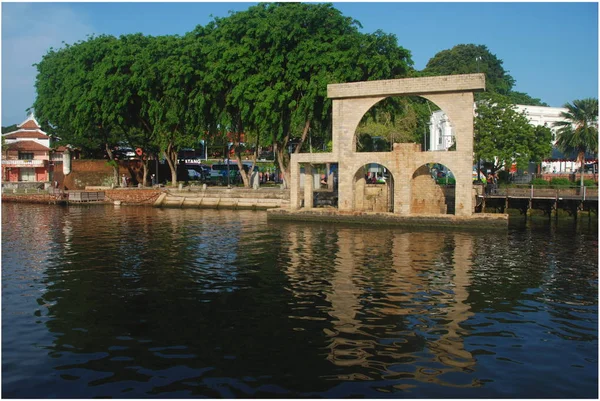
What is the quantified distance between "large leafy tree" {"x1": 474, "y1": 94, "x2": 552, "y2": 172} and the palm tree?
130 inches

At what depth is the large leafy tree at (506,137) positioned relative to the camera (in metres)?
49.1

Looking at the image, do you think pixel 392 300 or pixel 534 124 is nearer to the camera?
pixel 392 300

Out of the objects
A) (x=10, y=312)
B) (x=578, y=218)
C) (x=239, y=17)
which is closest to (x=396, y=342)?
(x=10, y=312)

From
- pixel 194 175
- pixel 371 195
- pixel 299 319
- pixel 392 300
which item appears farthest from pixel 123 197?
pixel 299 319

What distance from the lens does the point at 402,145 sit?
35156 millimetres

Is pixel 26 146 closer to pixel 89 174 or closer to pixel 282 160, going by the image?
pixel 89 174

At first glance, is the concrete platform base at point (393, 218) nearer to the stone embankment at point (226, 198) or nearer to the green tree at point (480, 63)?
the stone embankment at point (226, 198)

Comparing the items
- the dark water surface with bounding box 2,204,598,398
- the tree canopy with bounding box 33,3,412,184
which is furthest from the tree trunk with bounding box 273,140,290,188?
the dark water surface with bounding box 2,204,598,398

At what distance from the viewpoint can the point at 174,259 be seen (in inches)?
908

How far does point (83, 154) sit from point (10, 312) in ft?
163

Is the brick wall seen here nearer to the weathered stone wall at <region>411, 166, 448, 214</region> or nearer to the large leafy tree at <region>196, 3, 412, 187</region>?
the large leafy tree at <region>196, 3, 412, 187</region>

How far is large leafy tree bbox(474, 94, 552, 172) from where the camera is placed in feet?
161

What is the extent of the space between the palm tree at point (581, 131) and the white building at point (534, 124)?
19.5 ft

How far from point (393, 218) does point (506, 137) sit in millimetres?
19950
